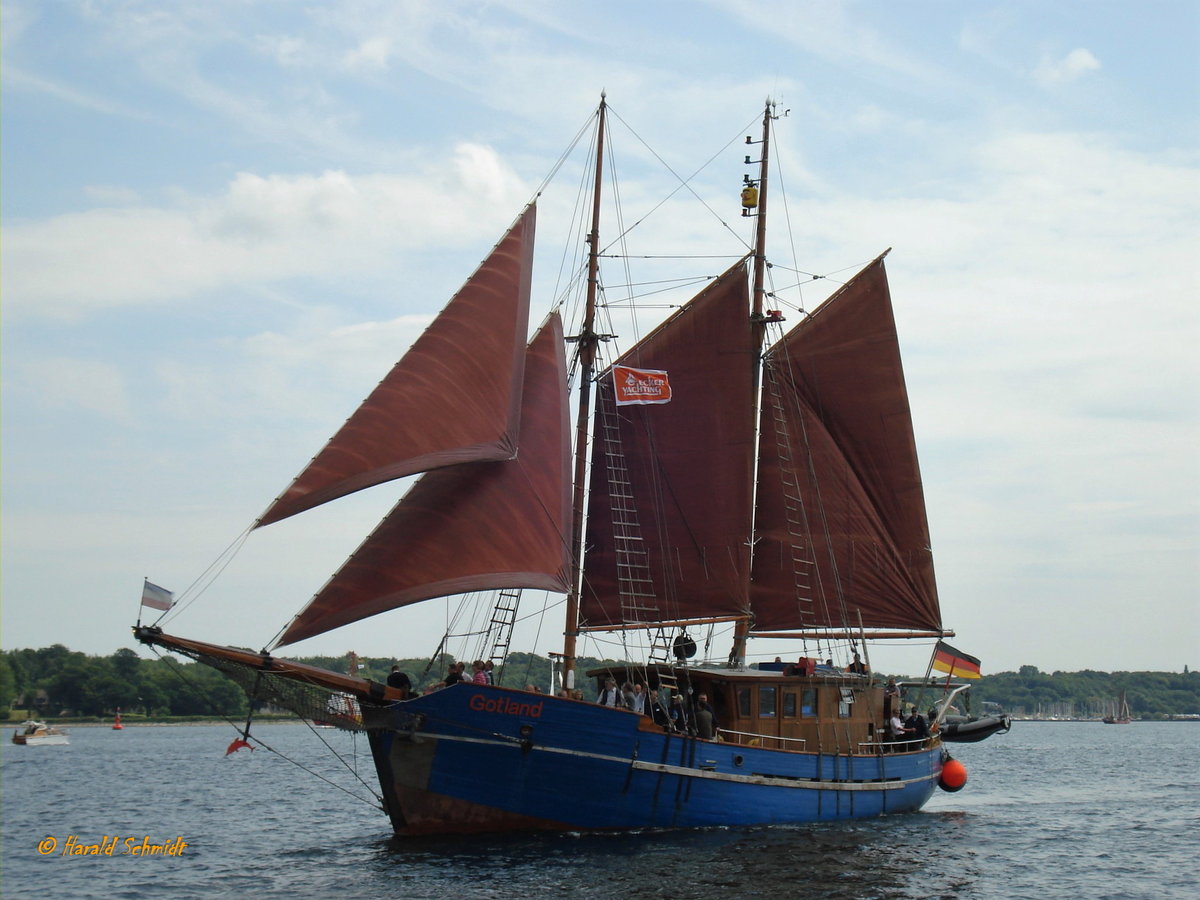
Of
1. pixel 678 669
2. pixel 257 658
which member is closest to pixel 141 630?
pixel 257 658

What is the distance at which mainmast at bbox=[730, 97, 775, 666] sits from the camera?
38156mm

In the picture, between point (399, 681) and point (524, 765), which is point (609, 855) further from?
point (399, 681)

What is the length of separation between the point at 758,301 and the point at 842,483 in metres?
6.46

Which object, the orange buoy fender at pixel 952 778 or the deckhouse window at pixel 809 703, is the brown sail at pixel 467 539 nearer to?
the deckhouse window at pixel 809 703

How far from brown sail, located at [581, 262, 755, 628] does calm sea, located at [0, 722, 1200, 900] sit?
8281 millimetres

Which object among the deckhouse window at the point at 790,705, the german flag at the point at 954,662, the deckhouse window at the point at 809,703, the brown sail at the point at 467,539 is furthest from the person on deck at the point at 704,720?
the german flag at the point at 954,662

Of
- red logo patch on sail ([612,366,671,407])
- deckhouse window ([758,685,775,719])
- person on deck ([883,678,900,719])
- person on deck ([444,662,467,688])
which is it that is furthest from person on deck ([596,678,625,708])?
person on deck ([883,678,900,719])

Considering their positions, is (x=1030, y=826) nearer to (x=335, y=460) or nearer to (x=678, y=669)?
(x=678, y=669)

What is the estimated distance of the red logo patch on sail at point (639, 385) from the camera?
1442 inches

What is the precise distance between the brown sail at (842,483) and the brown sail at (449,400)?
1199cm

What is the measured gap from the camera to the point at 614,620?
36.1m

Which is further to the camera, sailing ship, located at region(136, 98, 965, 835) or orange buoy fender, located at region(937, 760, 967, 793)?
orange buoy fender, located at region(937, 760, 967, 793)

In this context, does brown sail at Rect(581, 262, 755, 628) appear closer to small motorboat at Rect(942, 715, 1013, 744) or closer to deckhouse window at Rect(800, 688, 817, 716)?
deckhouse window at Rect(800, 688, 817, 716)

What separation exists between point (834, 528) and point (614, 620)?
8026 millimetres
